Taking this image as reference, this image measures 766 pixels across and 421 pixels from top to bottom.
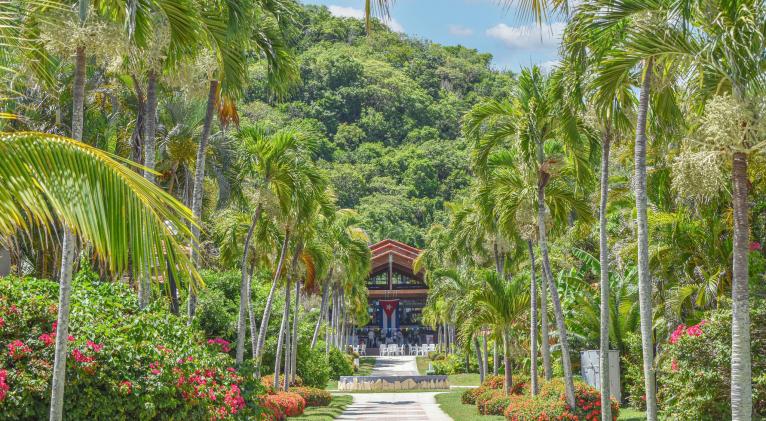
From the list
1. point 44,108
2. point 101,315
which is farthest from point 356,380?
point 101,315

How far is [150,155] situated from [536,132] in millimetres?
10136

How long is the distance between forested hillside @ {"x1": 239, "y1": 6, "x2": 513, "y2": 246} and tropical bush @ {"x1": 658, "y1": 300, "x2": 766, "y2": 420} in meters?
63.7

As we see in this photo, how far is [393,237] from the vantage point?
295 ft

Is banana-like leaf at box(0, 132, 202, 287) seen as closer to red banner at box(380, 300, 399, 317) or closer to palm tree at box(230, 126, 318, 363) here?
palm tree at box(230, 126, 318, 363)

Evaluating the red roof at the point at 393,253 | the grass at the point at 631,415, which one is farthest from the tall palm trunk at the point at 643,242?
the red roof at the point at 393,253

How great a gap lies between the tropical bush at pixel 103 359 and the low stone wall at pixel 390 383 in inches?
1255

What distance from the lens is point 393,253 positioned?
73188 mm

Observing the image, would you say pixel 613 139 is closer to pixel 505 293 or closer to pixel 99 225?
pixel 505 293

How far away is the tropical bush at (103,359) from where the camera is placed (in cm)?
1015

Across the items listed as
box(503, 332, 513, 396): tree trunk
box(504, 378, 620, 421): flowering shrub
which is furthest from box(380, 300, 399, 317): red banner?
box(504, 378, 620, 421): flowering shrub

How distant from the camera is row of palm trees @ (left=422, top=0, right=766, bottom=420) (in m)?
9.87

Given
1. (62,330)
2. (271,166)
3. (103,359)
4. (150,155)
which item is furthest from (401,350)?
(62,330)

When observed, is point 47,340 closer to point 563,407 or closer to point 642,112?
point 642,112

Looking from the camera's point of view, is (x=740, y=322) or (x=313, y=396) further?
(x=313, y=396)
